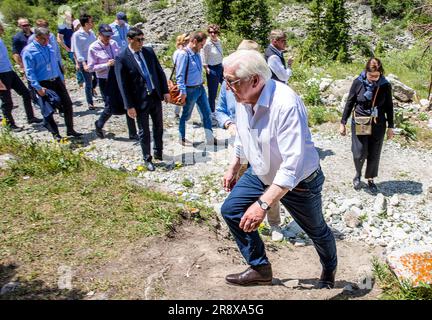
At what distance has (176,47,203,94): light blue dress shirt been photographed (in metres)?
6.95

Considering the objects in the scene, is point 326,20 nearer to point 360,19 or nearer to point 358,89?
point 360,19

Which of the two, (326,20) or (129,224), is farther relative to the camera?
(326,20)

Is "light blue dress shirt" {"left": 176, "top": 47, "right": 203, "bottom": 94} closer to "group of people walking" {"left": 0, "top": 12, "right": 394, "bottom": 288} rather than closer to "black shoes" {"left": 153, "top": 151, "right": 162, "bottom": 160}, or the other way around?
"group of people walking" {"left": 0, "top": 12, "right": 394, "bottom": 288}

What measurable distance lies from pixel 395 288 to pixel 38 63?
6.26 meters

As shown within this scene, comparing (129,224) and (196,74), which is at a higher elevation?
(196,74)

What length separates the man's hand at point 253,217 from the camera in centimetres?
283

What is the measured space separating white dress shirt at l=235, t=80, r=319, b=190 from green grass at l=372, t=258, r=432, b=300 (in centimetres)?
122

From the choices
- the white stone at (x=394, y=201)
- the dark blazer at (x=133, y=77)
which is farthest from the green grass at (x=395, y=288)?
the dark blazer at (x=133, y=77)

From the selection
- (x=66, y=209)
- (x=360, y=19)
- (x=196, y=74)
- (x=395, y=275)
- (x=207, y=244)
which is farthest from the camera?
(x=360, y=19)

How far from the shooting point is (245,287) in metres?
→ 3.41

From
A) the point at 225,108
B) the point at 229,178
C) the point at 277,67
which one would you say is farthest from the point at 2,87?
the point at 229,178

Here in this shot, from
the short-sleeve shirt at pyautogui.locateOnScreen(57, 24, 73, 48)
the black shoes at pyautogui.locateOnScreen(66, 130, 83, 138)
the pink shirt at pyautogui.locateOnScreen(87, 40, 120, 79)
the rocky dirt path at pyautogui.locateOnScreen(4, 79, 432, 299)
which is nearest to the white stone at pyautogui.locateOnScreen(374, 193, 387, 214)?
the rocky dirt path at pyautogui.locateOnScreen(4, 79, 432, 299)
